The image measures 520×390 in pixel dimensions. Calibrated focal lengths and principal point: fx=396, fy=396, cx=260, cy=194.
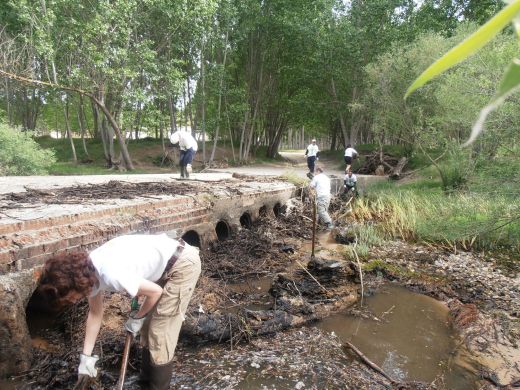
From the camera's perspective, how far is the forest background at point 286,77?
397 inches

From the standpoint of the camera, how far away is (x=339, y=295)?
259 inches

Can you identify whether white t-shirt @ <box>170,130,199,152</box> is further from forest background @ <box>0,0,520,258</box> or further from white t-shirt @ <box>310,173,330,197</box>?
forest background @ <box>0,0,520,258</box>

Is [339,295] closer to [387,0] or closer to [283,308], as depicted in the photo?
[283,308]

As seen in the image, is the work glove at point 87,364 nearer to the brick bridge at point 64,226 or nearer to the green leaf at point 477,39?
the brick bridge at point 64,226

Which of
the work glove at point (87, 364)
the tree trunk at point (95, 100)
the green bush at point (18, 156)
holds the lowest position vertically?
the work glove at point (87, 364)

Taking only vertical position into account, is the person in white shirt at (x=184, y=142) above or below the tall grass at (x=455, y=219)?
above

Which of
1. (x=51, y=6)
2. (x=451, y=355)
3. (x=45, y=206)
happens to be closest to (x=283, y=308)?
(x=451, y=355)

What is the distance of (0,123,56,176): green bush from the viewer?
12.4m

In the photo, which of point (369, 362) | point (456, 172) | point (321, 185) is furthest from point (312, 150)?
point (369, 362)

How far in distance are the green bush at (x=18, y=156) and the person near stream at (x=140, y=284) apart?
35.8 feet

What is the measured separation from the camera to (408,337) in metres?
5.61

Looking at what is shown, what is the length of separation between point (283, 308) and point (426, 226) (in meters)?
6.05

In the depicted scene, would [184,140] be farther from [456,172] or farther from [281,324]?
[456,172]

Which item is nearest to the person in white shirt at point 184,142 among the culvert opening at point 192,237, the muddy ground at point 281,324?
the culvert opening at point 192,237
